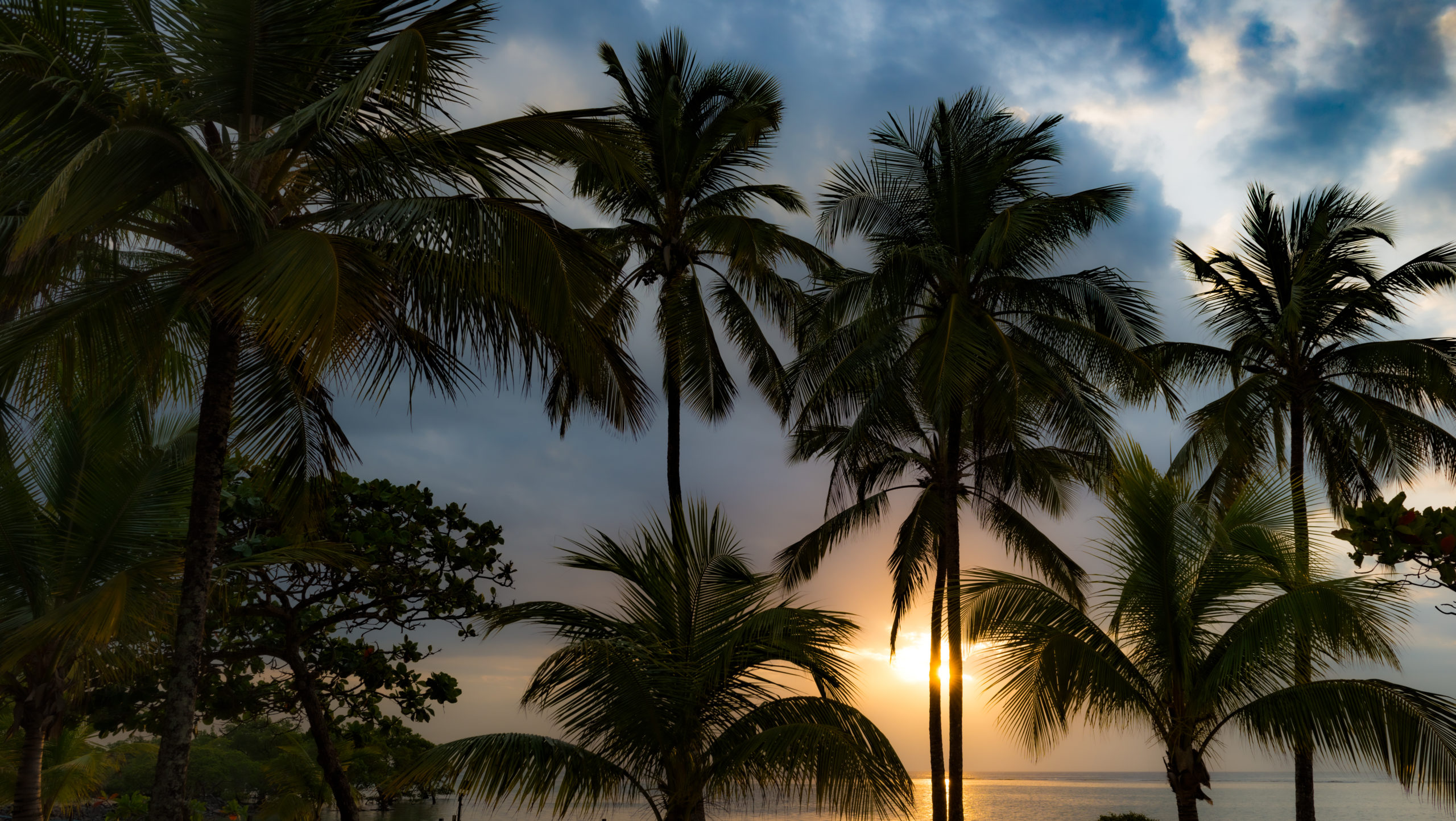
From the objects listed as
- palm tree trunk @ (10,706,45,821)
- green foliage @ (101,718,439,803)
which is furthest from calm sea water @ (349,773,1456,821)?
palm tree trunk @ (10,706,45,821)

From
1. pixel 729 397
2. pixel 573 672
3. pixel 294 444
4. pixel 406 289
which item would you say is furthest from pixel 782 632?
pixel 729 397

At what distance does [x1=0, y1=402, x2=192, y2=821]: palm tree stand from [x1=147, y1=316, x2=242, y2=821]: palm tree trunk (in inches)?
113

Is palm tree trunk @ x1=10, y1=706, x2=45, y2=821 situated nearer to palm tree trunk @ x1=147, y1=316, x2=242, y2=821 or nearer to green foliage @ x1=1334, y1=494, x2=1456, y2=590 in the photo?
palm tree trunk @ x1=147, y1=316, x2=242, y2=821

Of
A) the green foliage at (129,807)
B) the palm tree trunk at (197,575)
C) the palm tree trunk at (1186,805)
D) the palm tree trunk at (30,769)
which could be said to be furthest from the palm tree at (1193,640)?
the green foliage at (129,807)

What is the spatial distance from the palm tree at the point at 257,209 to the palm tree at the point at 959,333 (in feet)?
24.5

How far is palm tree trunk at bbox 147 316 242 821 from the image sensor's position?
5820 mm

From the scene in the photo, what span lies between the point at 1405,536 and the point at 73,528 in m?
11.0

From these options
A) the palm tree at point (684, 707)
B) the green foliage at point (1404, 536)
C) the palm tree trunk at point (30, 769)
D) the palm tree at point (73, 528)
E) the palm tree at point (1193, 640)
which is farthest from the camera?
the palm tree trunk at point (30, 769)

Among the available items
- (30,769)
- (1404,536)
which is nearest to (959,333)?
(1404,536)

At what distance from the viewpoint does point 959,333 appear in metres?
13.3

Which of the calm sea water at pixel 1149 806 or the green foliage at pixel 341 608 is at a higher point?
the green foliage at pixel 341 608

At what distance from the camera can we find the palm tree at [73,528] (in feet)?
30.5

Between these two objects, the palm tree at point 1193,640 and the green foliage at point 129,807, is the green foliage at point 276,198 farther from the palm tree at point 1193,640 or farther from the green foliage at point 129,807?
the green foliage at point 129,807

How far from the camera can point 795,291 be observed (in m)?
→ 16.4
